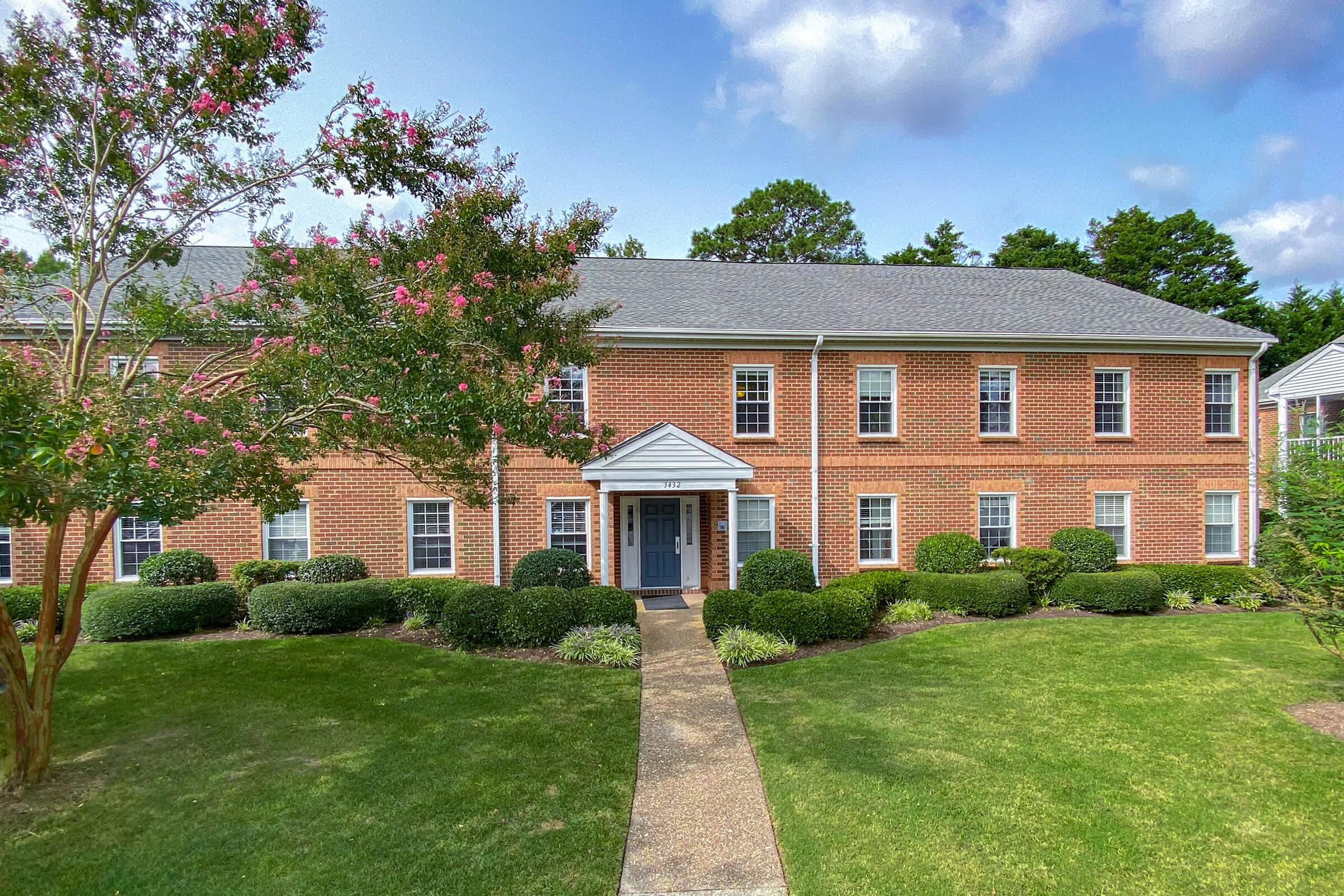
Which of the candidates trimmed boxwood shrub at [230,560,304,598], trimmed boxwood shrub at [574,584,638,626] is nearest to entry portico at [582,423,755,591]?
trimmed boxwood shrub at [574,584,638,626]

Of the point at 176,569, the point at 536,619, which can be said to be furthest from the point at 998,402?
the point at 176,569

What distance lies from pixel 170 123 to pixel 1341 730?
14.4 meters

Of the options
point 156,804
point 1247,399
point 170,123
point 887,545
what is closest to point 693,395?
point 887,545

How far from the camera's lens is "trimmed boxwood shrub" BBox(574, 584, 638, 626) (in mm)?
10609

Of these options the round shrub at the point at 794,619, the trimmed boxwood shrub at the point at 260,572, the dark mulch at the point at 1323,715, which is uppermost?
the trimmed boxwood shrub at the point at 260,572

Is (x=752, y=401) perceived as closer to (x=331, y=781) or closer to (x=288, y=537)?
(x=288, y=537)

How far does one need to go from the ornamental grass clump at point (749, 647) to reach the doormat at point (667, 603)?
3.05 meters

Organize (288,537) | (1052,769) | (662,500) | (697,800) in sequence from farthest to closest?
(662,500) → (288,537) → (1052,769) → (697,800)

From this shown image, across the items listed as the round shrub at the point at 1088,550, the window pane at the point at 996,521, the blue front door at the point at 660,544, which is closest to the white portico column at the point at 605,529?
the blue front door at the point at 660,544

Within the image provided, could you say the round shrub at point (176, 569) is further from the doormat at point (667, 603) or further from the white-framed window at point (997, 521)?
the white-framed window at point (997, 521)

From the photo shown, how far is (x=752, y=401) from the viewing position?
1427 centimetres

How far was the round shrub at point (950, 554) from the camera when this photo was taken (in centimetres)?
1344

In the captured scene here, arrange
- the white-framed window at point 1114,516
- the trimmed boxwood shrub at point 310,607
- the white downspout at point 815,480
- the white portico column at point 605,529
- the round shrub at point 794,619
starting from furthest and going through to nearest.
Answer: the white-framed window at point 1114,516
the white downspout at point 815,480
the white portico column at point 605,529
the trimmed boxwood shrub at point 310,607
the round shrub at point 794,619

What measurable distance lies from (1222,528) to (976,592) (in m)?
8.01
